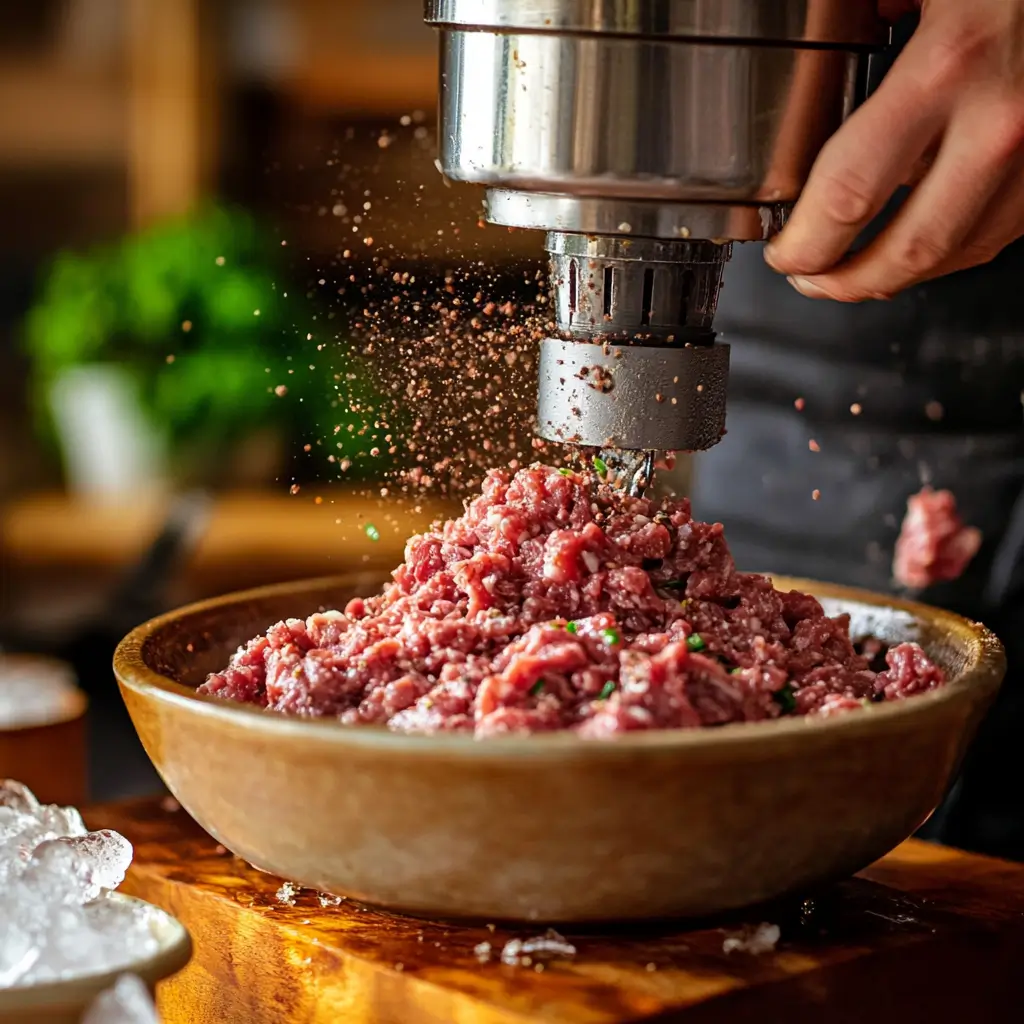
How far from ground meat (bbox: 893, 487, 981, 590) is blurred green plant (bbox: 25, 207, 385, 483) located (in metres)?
1.67

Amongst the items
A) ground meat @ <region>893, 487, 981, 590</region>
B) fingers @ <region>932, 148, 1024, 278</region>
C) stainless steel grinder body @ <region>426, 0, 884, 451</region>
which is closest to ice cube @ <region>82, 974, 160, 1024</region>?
stainless steel grinder body @ <region>426, 0, 884, 451</region>

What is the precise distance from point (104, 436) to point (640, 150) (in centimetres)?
263

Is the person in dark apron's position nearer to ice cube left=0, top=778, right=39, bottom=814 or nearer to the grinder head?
the grinder head

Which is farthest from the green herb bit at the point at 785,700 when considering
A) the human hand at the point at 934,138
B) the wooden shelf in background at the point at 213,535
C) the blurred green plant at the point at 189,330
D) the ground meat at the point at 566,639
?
the wooden shelf in background at the point at 213,535

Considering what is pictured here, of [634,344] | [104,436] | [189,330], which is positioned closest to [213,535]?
[104,436]

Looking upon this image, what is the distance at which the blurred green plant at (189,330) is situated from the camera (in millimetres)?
3359

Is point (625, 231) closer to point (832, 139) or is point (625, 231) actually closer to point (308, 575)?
point (832, 139)

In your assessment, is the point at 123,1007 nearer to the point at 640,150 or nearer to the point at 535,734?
the point at 535,734

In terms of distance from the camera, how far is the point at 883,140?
1.09 m

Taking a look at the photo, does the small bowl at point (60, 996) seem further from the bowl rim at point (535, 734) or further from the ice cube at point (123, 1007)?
the bowl rim at point (535, 734)

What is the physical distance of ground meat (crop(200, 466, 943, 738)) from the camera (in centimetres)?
107

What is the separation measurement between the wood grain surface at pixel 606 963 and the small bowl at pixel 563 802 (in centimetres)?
4

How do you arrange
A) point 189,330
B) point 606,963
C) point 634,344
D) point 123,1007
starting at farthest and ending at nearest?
point 189,330, point 634,344, point 606,963, point 123,1007

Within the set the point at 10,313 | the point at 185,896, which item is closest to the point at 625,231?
the point at 185,896
